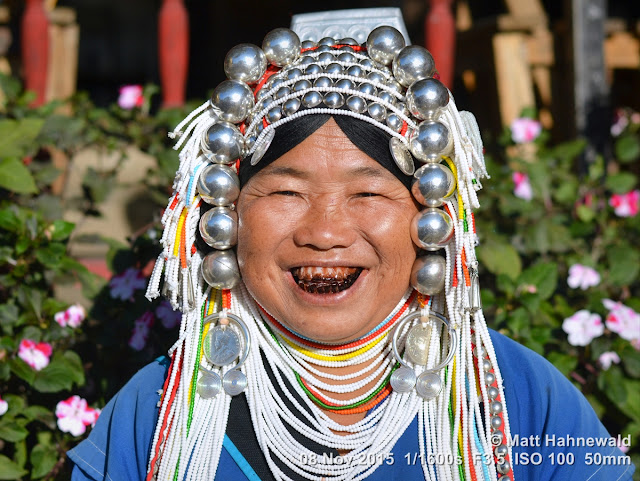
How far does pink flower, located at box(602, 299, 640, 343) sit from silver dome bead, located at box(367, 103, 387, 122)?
1.28 metres

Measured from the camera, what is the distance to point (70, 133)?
3.23m

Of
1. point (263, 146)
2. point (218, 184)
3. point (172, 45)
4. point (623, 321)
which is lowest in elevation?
point (623, 321)

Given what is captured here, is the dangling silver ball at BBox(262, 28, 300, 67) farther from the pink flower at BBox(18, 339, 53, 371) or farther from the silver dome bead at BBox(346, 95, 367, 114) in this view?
the pink flower at BBox(18, 339, 53, 371)

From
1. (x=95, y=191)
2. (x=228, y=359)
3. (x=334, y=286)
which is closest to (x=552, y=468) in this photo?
(x=334, y=286)

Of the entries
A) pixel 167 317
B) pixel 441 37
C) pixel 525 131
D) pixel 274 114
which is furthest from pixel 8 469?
pixel 441 37

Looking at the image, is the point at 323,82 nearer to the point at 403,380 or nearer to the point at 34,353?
the point at 403,380

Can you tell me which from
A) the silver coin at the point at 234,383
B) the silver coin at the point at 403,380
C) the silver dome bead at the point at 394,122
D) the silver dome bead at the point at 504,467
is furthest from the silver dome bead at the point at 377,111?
the silver dome bead at the point at 504,467

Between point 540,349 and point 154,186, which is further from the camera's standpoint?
point 154,186

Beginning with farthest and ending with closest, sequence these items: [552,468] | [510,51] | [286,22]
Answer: [286,22], [510,51], [552,468]

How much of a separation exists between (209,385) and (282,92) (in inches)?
31.0

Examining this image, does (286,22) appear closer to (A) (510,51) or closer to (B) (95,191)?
(A) (510,51)

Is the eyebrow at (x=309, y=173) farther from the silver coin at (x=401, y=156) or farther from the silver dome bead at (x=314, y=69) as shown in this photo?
the silver dome bead at (x=314, y=69)

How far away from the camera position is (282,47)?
1.84 metres

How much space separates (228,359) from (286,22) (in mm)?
5712
